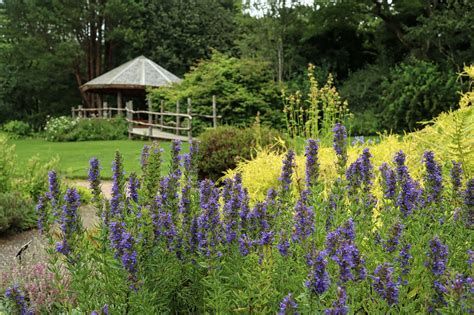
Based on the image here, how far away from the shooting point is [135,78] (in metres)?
28.3

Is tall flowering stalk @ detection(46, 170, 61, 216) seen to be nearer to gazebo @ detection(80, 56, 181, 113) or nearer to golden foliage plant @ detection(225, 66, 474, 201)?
golden foliage plant @ detection(225, 66, 474, 201)

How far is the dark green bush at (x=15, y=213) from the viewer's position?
720 centimetres

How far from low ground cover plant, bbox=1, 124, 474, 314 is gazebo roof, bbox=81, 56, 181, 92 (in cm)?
2452

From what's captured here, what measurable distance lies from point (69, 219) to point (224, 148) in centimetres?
697

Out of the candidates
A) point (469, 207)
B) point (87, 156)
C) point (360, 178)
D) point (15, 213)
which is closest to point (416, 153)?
point (360, 178)

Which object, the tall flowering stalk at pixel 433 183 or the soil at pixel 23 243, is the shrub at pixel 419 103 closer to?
the soil at pixel 23 243

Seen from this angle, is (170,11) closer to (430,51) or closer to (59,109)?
(59,109)

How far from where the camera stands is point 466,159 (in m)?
4.46

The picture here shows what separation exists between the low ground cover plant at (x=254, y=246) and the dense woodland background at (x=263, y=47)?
26.2 ft

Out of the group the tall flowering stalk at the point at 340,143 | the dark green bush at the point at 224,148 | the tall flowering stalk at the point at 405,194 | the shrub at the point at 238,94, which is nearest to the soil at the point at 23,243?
the dark green bush at the point at 224,148

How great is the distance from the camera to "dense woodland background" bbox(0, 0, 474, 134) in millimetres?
21500

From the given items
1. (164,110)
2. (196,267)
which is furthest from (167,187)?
(164,110)

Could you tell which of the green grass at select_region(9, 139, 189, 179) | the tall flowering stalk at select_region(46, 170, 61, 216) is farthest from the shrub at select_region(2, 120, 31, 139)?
the tall flowering stalk at select_region(46, 170, 61, 216)

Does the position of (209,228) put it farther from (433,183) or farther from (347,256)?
(433,183)
